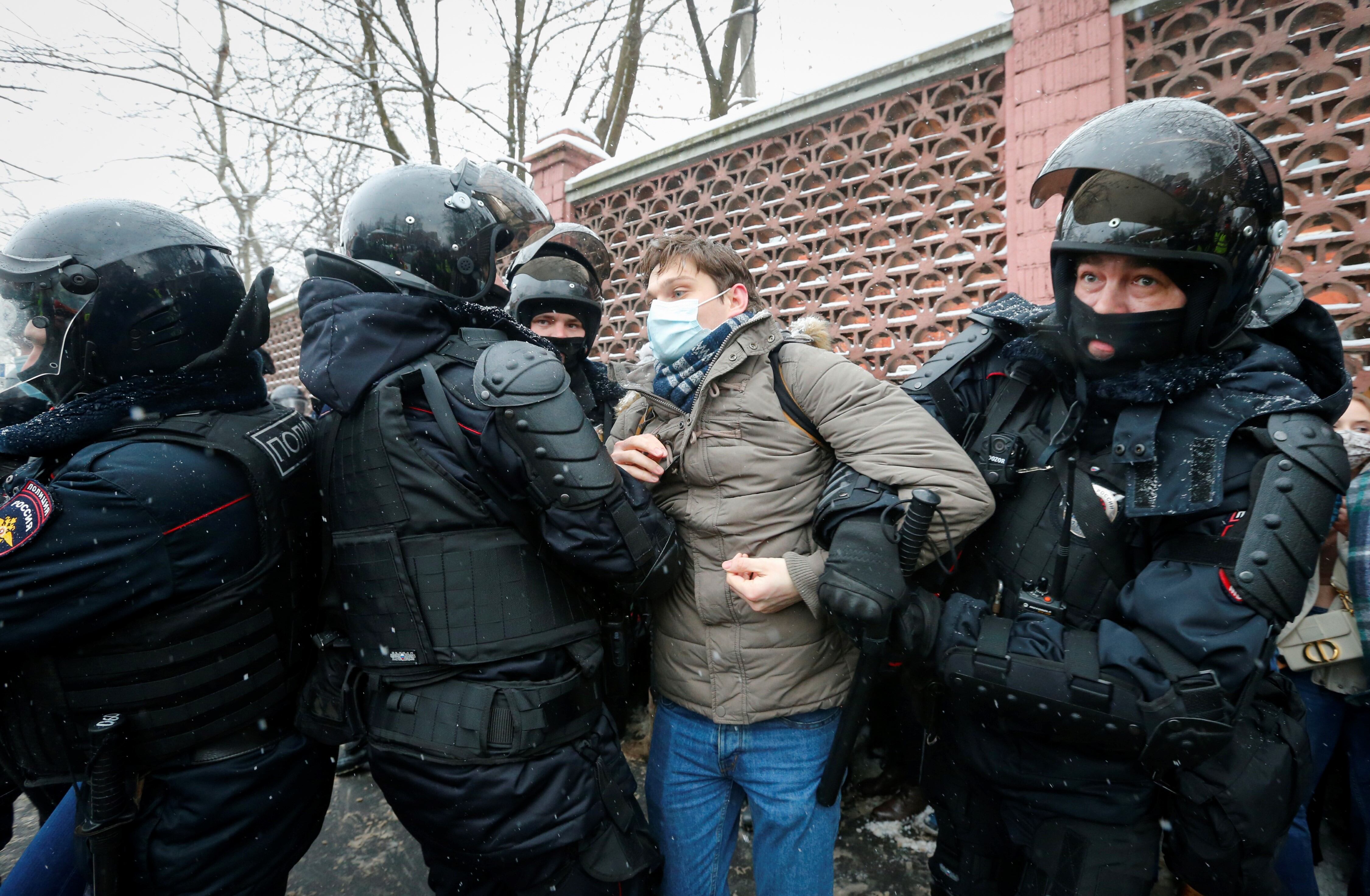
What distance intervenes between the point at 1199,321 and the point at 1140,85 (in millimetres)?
2400

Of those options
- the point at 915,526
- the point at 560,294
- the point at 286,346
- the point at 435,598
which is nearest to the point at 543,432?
the point at 435,598

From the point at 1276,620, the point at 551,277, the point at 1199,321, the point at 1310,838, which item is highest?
the point at 551,277

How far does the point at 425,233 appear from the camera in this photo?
168cm

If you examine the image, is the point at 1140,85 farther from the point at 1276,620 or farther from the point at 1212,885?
the point at 1212,885

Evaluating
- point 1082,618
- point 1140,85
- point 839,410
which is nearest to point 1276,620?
point 1082,618

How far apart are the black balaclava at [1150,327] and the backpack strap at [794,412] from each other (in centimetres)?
63

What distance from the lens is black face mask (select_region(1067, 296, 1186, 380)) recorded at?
1.39 metres

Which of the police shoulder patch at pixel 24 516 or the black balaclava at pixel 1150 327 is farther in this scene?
the black balaclava at pixel 1150 327

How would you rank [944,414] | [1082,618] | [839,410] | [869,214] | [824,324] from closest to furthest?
[1082,618], [839,410], [944,414], [824,324], [869,214]

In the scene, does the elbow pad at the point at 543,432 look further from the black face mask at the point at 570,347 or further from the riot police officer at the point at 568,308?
the black face mask at the point at 570,347

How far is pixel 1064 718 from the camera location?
1283 millimetres

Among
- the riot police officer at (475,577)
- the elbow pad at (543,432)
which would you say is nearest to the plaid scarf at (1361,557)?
the riot police officer at (475,577)

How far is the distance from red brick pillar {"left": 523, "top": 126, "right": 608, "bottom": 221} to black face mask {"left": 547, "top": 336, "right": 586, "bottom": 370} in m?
2.89

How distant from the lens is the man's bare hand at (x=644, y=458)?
1606mm
